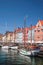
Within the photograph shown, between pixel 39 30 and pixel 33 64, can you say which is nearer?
pixel 33 64

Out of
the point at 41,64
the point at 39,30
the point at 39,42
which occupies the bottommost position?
the point at 41,64

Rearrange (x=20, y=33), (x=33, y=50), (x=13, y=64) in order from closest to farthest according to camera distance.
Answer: (x=13, y=64) → (x=33, y=50) → (x=20, y=33)

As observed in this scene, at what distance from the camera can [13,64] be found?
3762cm

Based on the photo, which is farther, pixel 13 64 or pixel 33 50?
pixel 33 50

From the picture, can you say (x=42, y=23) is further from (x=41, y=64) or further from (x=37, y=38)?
(x=41, y=64)

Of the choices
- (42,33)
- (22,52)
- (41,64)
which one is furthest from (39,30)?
(41,64)

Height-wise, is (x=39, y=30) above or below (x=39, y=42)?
above

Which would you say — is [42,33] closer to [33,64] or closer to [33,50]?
[33,50]

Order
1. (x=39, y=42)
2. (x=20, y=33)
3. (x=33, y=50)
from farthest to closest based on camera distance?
(x=20, y=33) < (x=39, y=42) < (x=33, y=50)

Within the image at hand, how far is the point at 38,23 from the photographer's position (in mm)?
100625

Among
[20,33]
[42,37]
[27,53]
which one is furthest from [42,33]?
[27,53]

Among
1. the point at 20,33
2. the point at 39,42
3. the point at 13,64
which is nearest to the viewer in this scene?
the point at 13,64

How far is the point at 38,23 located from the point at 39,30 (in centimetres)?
427

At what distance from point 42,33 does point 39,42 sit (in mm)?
5123
